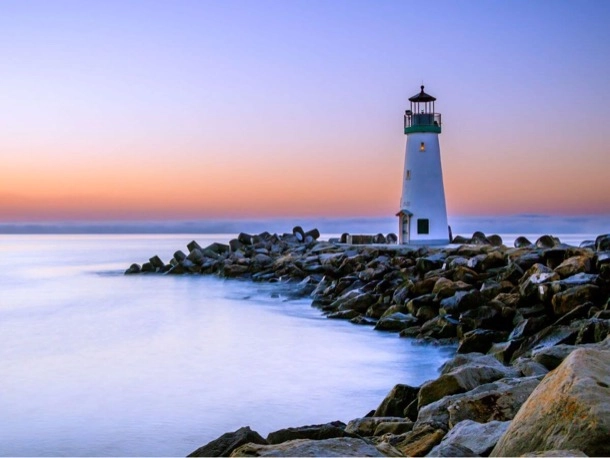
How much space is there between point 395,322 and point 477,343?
272cm

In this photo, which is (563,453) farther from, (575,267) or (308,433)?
(575,267)

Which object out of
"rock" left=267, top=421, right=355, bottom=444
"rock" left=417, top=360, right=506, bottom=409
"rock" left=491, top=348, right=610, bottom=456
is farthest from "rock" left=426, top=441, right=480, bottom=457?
"rock" left=417, top=360, right=506, bottom=409

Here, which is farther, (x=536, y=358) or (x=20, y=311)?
(x=20, y=311)

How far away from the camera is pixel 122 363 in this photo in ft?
30.9

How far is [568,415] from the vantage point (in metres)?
2.82

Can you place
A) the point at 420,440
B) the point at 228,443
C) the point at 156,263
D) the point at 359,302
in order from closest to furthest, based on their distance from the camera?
the point at 228,443 → the point at 420,440 → the point at 359,302 → the point at 156,263

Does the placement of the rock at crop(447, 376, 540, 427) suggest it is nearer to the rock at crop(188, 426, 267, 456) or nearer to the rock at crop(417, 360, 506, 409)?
the rock at crop(417, 360, 506, 409)

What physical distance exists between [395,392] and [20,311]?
Answer: 514 inches

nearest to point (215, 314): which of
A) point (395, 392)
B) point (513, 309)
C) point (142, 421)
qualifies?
point (513, 309)

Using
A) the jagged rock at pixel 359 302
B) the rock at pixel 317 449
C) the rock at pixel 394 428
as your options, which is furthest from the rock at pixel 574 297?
the rock at pixel 317 449

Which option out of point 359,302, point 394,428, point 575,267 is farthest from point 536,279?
point 394,428

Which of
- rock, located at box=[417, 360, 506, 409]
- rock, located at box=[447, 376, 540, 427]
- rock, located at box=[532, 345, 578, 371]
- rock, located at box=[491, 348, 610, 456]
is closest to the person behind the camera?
rock, located at box=[491, 348, 610, 456]

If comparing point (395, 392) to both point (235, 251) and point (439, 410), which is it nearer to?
point (439, 410)

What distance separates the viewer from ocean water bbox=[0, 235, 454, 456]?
6203mm
